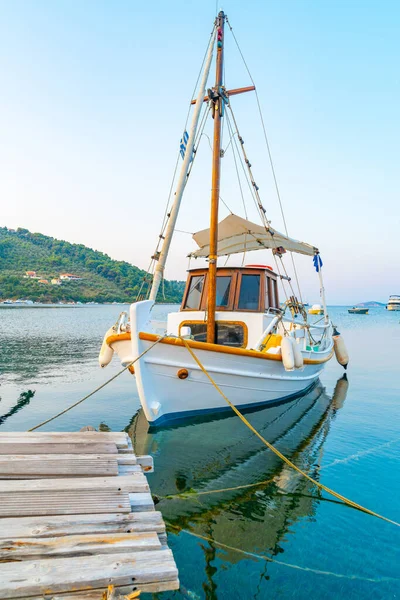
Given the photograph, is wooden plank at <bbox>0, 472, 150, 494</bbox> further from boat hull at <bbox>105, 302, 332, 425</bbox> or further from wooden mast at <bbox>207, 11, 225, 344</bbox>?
wooden mast at <bbox>207, 11, 225, 344</bbox>

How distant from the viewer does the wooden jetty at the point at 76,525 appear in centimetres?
261

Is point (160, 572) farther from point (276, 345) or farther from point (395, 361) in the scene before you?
point (395, 361)

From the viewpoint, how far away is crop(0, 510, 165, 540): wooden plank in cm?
305

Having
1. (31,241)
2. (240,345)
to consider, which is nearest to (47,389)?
(240,345)

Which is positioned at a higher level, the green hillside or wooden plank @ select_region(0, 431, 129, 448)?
the green hillside

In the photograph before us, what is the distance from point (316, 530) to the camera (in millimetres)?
5254

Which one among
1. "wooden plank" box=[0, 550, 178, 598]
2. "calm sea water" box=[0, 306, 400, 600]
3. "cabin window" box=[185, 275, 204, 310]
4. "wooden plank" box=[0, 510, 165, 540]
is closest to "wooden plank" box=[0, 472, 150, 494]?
"wooden plank" box=[0, 510, 165, 540]

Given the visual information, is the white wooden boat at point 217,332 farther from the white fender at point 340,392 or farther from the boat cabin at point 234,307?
the white fender at point 340,392

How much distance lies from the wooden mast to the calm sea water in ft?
8.86

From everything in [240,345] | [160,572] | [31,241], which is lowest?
[160,572]

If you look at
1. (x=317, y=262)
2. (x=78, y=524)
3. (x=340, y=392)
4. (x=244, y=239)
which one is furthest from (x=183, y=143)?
(x=340, y=392)

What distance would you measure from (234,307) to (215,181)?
3.49m

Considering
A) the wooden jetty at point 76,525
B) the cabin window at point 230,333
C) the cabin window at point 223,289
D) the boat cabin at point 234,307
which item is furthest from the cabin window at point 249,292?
the wooden jetty at point 76,525

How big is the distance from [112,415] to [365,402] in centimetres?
858
